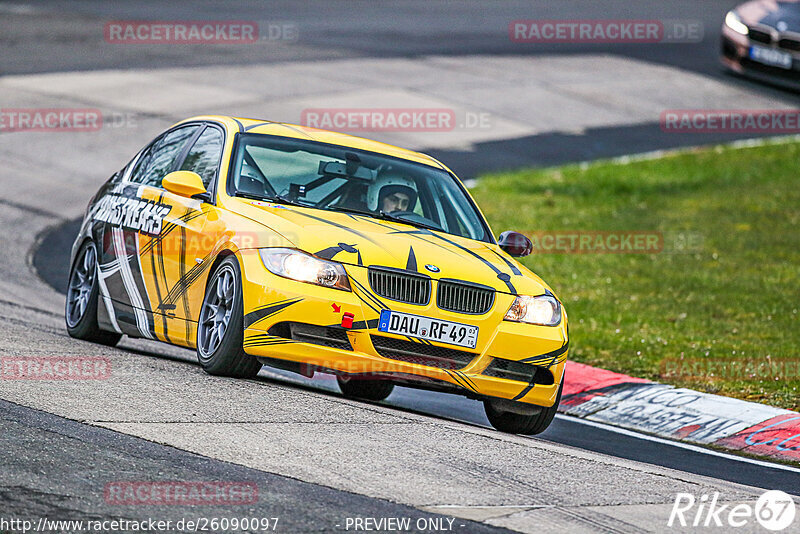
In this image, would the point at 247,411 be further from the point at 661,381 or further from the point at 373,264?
the point at 661,381

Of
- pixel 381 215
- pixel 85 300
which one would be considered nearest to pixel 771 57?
pixel 381 215

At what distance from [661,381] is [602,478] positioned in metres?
4.13

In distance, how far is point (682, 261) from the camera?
53.3 ft

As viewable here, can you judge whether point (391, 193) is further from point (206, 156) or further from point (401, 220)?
point (206, 156)

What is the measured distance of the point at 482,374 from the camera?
7969 millimetres

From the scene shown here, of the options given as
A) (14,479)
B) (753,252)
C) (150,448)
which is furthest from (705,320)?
(14,479)

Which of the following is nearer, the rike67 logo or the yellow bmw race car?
the rike67 logo

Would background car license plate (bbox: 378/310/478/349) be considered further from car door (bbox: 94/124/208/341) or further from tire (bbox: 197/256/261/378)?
car door (bbox: 94/124/208/341)

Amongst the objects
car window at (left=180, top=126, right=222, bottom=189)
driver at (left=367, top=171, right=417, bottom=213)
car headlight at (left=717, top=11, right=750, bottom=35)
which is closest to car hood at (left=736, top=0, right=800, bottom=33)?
car headlight at (left=717, top=11, right=750, bottom=35)

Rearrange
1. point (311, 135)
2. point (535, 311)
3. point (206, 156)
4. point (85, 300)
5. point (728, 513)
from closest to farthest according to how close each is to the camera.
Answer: point (728, 513) < point (535, 311) < point (206, 156) < point (311, 135) < point (85, 300)

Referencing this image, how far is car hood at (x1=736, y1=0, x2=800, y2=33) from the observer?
2367 centimetres

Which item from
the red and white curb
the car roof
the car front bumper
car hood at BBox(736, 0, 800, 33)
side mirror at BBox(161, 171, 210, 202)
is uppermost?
the car roof

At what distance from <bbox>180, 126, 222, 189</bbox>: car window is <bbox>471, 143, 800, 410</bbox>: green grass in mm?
3899

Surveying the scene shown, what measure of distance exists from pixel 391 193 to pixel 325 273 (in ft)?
4.79
